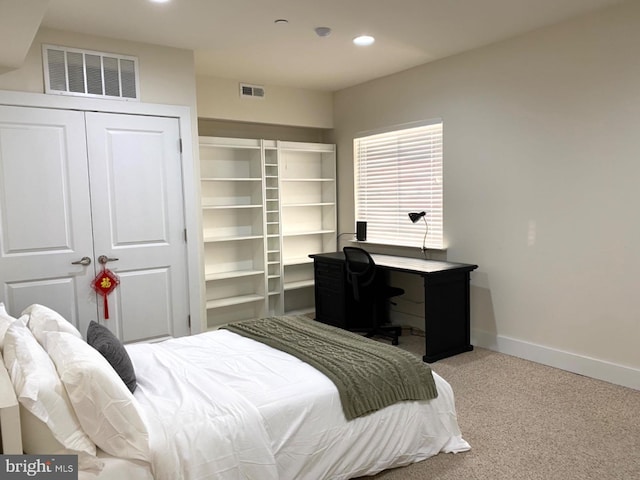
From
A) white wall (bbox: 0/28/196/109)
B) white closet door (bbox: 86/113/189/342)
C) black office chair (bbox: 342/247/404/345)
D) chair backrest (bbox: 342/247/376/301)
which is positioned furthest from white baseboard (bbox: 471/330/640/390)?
white wall (bbox: 0/28/196/109)

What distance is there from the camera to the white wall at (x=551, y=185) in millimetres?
3459

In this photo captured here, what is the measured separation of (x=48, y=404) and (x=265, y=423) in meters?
0.82

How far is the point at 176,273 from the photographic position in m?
4.18

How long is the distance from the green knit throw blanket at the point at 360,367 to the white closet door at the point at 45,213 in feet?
5.43

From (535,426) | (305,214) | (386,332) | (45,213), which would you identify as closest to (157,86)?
(45,213)

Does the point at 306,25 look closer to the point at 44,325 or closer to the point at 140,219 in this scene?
the point at 140,219

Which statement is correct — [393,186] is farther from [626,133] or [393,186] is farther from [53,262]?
[53,262]

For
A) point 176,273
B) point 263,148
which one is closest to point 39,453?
point 176,273

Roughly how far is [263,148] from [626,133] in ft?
10.7

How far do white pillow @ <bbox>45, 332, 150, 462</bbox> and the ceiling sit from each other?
1.79 m

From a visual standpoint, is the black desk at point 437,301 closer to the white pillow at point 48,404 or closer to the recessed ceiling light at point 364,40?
the recessed ceiling light at point 364,40

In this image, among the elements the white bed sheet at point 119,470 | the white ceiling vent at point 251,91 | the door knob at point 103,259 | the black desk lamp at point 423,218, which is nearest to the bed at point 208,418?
the white bed sheet at point 119,470

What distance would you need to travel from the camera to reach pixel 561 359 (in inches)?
152

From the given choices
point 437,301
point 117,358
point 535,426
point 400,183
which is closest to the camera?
point 117,358
